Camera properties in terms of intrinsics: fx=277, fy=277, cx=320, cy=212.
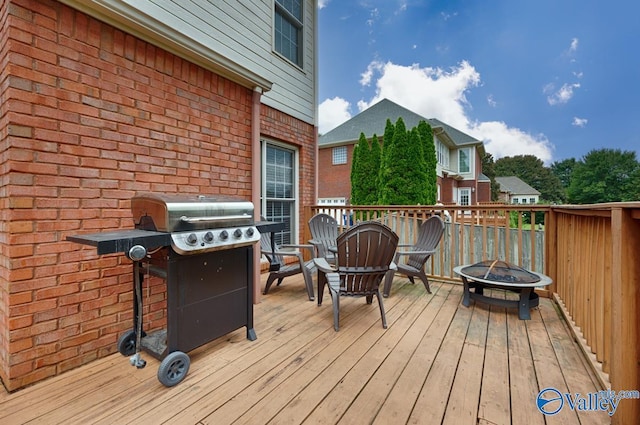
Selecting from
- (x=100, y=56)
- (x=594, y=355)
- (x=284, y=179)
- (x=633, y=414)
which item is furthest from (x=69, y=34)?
(x=594, y=355)

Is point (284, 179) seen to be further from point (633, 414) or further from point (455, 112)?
point (455, 112)

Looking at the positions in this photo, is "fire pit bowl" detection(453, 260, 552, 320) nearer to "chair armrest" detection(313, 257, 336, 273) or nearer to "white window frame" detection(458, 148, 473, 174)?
"chair armrest" detection(313, 257, 336, 273)

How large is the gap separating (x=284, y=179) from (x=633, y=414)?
4.62 meters

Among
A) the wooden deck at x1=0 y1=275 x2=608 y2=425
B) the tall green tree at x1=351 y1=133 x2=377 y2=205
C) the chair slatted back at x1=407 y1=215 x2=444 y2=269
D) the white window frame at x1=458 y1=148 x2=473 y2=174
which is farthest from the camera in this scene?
the white window frame at x1=458 y1=148 x2=473 y2=174

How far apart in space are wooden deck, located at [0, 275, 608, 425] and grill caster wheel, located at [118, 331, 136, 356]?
0.06m

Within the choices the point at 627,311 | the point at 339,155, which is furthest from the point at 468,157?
the point at 627,311

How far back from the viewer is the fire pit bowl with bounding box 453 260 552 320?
9.68 feet

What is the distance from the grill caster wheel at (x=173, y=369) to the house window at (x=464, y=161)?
23.1 m

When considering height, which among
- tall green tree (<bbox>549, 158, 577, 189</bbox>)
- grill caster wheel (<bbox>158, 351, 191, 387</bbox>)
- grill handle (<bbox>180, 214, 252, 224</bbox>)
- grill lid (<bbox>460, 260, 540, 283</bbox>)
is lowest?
grill caster wheel (<bbox>158, 351, 191, 387</bbox>)

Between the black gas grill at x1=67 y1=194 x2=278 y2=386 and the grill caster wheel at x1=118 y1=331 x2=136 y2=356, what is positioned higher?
the black gas grill at x1=67 y1=194 x2=278 y2=386

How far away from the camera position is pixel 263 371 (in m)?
2.00

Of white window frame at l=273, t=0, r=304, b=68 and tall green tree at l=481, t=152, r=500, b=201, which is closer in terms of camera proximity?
white window frame at l=273, t=0, r=304, b=68

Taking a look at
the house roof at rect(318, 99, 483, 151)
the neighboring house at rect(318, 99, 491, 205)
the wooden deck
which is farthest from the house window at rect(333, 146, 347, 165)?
the wooden deck

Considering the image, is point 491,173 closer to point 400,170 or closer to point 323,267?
point 400,170
